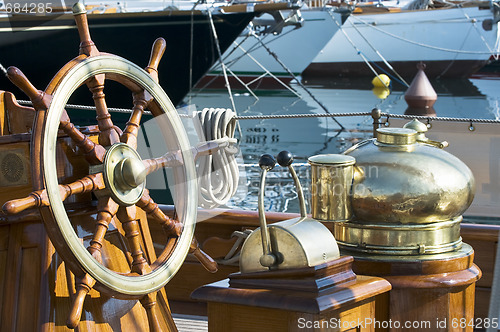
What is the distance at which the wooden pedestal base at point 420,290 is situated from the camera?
172 centimetres

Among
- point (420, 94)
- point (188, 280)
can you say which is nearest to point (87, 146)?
point (188, 280)

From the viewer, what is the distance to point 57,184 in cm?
143

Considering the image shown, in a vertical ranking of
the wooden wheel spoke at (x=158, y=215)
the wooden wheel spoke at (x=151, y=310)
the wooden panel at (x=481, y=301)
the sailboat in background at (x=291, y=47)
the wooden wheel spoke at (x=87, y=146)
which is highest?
the sailboat in background at (x=291, y=47)

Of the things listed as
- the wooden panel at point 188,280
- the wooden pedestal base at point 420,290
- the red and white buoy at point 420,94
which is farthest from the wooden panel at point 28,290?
the red and white buoy at point 420,94

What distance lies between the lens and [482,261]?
2432 mm

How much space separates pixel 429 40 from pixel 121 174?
2061cm

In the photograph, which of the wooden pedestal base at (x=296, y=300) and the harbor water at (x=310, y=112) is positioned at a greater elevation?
the harbor water at (x=310, y=112)

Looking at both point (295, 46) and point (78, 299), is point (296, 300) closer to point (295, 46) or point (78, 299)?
point (78, 299)

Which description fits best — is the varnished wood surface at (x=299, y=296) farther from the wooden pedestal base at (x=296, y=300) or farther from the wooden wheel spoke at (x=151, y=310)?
the wooden wheel spoke at (x=151, y=310)

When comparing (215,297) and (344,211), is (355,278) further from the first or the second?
(215,297)

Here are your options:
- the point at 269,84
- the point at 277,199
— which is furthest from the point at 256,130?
the point at 269,84

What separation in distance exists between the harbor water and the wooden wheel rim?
415cm

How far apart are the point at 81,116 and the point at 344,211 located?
10215 millimetres

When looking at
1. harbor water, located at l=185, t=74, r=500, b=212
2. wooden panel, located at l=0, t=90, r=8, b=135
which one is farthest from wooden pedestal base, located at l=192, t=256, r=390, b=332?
harbor water, located at l=185, t=74, r=500, b=212
